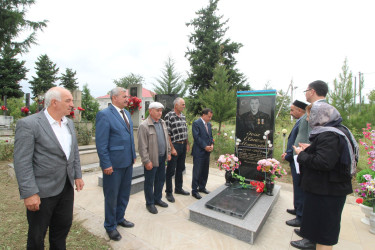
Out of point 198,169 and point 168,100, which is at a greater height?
point 168,100

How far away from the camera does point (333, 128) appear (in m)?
1.84

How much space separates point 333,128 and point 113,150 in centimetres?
249

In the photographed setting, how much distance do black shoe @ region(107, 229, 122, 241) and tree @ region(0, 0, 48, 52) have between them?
40.6 feet

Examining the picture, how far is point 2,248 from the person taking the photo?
236cm

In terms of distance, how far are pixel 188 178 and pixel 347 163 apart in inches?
166

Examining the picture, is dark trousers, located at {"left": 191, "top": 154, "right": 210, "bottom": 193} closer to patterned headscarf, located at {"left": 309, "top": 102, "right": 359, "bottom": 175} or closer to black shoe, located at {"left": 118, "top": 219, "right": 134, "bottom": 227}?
black shoe, located at {"left": 118, "top": 219, "right": 134, "bottom": 227}

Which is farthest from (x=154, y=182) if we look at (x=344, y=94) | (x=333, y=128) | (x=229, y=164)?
(x=344, y=94)

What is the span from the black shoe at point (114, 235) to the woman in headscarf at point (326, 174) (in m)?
2.21

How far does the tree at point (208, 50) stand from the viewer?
1617 cm

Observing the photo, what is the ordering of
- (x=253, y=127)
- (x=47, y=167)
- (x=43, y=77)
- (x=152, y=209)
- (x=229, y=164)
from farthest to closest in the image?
1. (x=43, y=77)
2. (x=253, y=127)
3. (x=229, y=164)
4. (x=152, y=209)
5. (x=47, y=167)

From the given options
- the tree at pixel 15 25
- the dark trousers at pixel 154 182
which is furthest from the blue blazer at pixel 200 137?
the tree at pixel 15 25

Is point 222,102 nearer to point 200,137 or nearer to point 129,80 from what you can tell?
point 200,137

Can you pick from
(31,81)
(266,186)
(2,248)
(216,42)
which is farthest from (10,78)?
(266,186)

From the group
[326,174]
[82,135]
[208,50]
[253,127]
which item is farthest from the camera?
[208,50]
